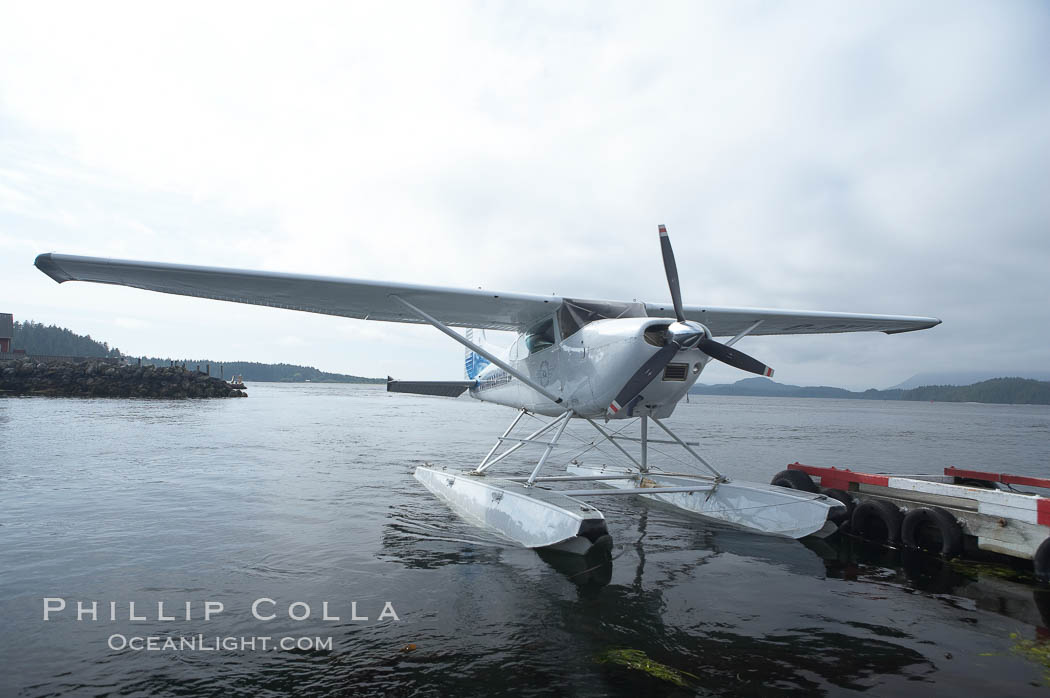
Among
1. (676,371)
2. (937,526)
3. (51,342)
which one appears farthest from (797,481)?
(51,342)

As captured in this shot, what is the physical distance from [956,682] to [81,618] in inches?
247

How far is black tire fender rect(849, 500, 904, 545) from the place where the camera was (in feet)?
23.5

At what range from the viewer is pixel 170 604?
184 inches

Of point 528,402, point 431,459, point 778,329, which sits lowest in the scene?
point 431,459

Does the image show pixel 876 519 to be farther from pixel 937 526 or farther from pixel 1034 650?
pixel 1034 650

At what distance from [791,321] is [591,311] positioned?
3751 mm

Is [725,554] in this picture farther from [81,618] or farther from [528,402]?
[81,618]

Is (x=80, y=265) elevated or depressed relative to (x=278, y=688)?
elevated

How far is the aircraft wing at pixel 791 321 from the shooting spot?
873cm

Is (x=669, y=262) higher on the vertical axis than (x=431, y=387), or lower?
higher

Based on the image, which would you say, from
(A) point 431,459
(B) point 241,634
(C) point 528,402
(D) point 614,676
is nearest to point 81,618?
(B) point 241,634

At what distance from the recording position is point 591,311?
773cm

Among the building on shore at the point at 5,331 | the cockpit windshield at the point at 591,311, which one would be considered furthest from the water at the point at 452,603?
the building on shore at the point at 5,331

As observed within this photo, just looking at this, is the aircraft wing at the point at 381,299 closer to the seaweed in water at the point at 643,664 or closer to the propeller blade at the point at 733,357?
the propeller blade at the point at 733,357
